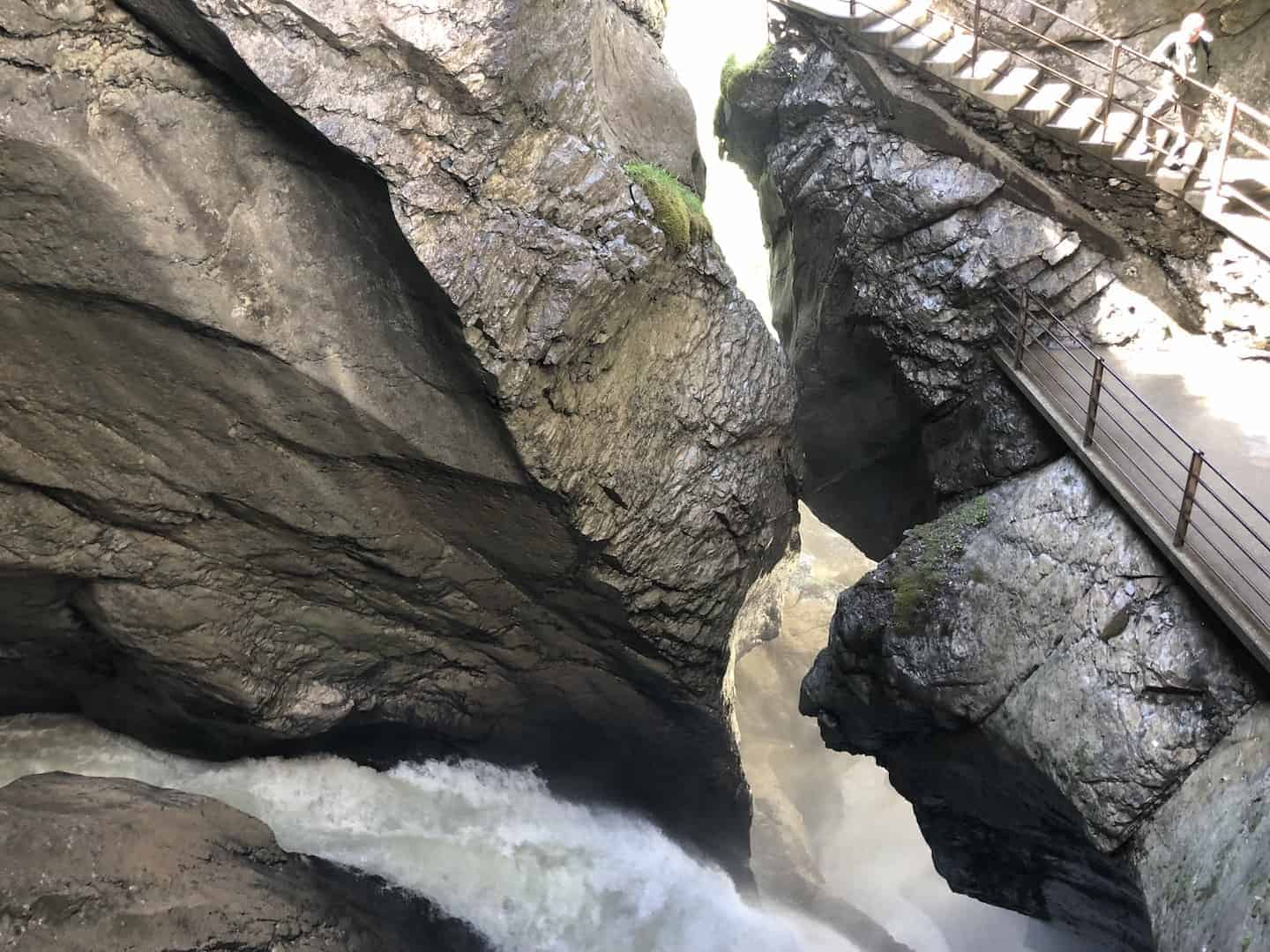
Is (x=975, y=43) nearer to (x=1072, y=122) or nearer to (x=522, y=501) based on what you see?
(x=1072, y=122)

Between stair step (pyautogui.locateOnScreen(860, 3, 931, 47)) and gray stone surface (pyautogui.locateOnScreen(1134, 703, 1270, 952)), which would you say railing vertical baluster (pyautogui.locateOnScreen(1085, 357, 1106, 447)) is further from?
stair step (pyautogui.locateOnScreen(860, 3, 931, 47))

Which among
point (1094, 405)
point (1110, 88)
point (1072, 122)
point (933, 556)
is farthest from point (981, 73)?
point (933, 556)

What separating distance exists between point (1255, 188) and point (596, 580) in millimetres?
7194

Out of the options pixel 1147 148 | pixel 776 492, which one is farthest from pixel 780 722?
pixel 1147 148

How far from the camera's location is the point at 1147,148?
8578mm

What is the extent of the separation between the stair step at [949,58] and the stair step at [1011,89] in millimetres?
437

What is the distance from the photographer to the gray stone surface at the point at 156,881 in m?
5.51

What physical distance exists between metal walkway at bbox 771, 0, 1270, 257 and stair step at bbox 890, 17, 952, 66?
0.01m

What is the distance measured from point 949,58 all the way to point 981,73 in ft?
1.41

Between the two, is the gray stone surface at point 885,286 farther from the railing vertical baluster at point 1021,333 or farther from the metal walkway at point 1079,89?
the metal walkway at point 1079,89

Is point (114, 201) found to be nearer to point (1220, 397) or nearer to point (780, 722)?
point (1220, 397)

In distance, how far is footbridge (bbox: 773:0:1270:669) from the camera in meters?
6.06

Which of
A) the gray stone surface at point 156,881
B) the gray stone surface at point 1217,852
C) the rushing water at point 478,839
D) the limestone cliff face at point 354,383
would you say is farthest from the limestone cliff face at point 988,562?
the gray stone surface at point 156,881

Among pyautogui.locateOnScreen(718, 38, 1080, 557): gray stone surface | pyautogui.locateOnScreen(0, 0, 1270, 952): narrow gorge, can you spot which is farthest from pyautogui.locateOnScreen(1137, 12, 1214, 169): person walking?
pyautogui.locateOnScreen(718, 38, 1080, 557): gray stone surface
